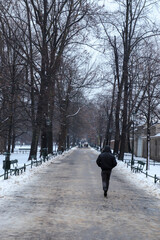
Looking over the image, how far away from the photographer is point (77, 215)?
9156 mm

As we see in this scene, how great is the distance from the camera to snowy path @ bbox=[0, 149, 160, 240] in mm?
7320

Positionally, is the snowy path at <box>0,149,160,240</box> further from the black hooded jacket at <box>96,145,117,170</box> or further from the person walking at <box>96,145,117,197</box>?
the black hooded jacket at <box>96,145,117,170</box>

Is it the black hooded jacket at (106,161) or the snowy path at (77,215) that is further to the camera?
the black hooded jacket at (106,161)

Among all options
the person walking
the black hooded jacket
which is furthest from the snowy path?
the black hooded jacket

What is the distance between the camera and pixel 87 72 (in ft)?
123

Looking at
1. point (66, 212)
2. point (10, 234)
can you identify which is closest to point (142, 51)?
point (66, 212)

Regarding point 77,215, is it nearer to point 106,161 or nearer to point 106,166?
point 106,166

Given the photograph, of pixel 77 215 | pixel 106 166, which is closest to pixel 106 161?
pixel 106 166

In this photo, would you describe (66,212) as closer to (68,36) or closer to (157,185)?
(157,185)

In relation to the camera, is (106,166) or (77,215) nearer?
(77,215)

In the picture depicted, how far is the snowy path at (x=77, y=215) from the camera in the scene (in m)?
7.32

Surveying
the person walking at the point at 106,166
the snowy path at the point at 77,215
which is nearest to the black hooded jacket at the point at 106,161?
the person walking at the point at 106,166

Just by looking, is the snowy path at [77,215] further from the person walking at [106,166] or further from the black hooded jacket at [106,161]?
the black hooded jacket at [106,161]

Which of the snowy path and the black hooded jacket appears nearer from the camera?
the snowy path
